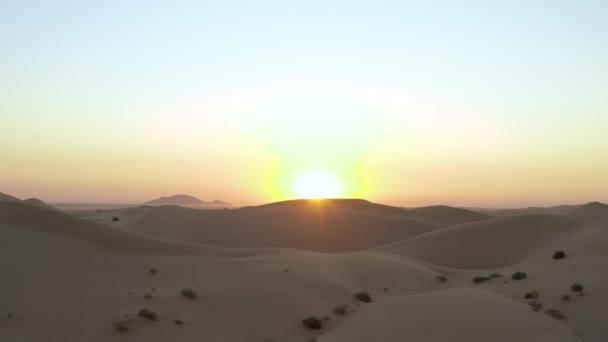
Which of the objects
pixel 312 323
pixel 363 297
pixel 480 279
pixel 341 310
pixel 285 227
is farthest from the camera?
pixel 285 227

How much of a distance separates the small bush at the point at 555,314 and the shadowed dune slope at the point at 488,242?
53.3ft

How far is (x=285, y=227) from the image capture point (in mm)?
48312

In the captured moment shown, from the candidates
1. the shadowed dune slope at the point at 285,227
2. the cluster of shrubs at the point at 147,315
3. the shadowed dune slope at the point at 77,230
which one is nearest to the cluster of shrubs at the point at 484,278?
the shadowed dune slope at the point at 77,230

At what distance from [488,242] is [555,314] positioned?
21414mm

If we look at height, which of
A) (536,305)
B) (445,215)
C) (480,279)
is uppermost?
(445,215)

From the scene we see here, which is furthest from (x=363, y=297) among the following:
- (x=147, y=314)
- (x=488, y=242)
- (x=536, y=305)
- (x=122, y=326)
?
(x=488, y=242)

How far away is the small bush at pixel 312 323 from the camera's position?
14723mm

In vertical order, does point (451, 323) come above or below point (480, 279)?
below

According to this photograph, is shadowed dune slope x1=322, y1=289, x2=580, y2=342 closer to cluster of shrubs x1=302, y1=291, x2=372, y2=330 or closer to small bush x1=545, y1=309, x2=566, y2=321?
cluster of shrubs x1=302, y1=291, x2=372, y2=330

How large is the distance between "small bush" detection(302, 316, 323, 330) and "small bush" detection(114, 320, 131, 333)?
4561 millimetres

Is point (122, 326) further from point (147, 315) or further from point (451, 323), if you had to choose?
point (451, 323)

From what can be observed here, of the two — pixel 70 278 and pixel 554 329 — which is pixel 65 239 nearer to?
pixel 70 278

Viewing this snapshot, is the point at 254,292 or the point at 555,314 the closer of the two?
the point at 555,314

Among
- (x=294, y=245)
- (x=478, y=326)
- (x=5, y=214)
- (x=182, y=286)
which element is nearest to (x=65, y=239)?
(x=5, y=214)
